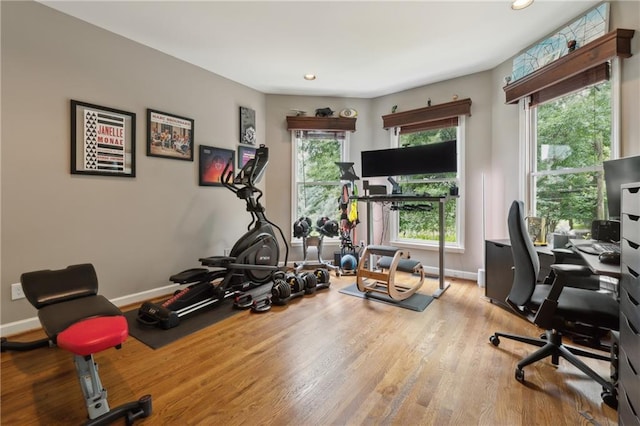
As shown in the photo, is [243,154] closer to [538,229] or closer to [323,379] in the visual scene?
[323,379]

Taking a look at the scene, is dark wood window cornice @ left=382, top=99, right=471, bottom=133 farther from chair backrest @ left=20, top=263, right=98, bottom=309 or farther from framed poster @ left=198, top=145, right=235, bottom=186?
chair backrest @ left=20, top=263, right=98, bottom=309

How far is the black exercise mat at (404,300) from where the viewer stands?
2.87 meters

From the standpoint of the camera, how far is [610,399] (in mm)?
1480

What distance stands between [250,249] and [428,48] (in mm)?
3024

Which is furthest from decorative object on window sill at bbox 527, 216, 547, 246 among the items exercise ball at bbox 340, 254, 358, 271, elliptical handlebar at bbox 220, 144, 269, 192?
elliptical handlebar at bbox 220, 144, 269, 192

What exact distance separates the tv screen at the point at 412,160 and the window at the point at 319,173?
75 centimetres

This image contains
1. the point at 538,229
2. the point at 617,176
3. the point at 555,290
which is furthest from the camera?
the point at 538,229

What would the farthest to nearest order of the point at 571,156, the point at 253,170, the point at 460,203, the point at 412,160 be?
the point at 460,203, the point at 412,160, the point at 253,170, the point at 571,156

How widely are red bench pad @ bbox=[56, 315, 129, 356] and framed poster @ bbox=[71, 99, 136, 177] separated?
1.92m

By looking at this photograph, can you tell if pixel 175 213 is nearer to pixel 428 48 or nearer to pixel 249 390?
pixel 249 390

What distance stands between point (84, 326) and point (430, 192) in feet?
13.2

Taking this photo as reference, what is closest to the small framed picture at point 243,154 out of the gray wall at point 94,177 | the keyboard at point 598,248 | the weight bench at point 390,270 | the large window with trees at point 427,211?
the gray wall at point 94,177

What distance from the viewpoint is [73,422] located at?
4.53ft

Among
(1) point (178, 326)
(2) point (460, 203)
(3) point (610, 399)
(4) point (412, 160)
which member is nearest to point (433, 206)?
(2) point (460, 203)
